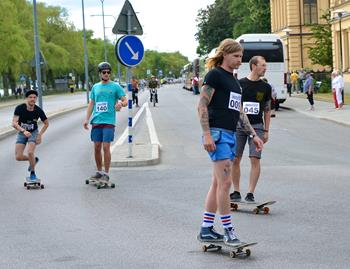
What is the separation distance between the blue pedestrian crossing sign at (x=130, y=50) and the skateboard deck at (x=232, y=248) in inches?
342

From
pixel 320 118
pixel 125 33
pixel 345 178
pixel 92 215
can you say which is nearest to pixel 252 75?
pixel 92 215

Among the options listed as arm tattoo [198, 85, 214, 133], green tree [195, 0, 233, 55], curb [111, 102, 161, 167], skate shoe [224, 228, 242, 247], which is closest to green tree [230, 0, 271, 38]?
green tree [195, 0, 233, 55]

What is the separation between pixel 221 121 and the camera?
7.05 m

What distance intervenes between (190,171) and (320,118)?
16.5 m

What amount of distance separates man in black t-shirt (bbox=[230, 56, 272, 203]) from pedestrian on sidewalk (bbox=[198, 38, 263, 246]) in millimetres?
2330

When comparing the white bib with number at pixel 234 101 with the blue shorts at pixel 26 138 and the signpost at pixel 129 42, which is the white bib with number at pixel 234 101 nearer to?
the blue shorts at pixel 26 138

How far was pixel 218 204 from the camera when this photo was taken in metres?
7.02

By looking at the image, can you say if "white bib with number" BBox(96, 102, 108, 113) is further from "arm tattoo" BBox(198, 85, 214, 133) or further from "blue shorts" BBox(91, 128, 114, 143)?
"arm tattoo" BBox(198, 85, 214, 133)

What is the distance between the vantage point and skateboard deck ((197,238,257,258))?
6820 mm

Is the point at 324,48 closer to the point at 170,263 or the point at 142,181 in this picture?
the point at 142,181

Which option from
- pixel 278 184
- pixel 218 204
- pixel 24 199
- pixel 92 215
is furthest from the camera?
pixel 278 184

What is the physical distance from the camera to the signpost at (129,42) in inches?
607

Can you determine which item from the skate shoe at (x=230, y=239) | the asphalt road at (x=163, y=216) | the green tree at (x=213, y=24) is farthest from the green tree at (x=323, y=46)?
the skate shoe at (x=230, y=239)

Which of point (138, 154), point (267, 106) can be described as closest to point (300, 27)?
point (138, 154)
